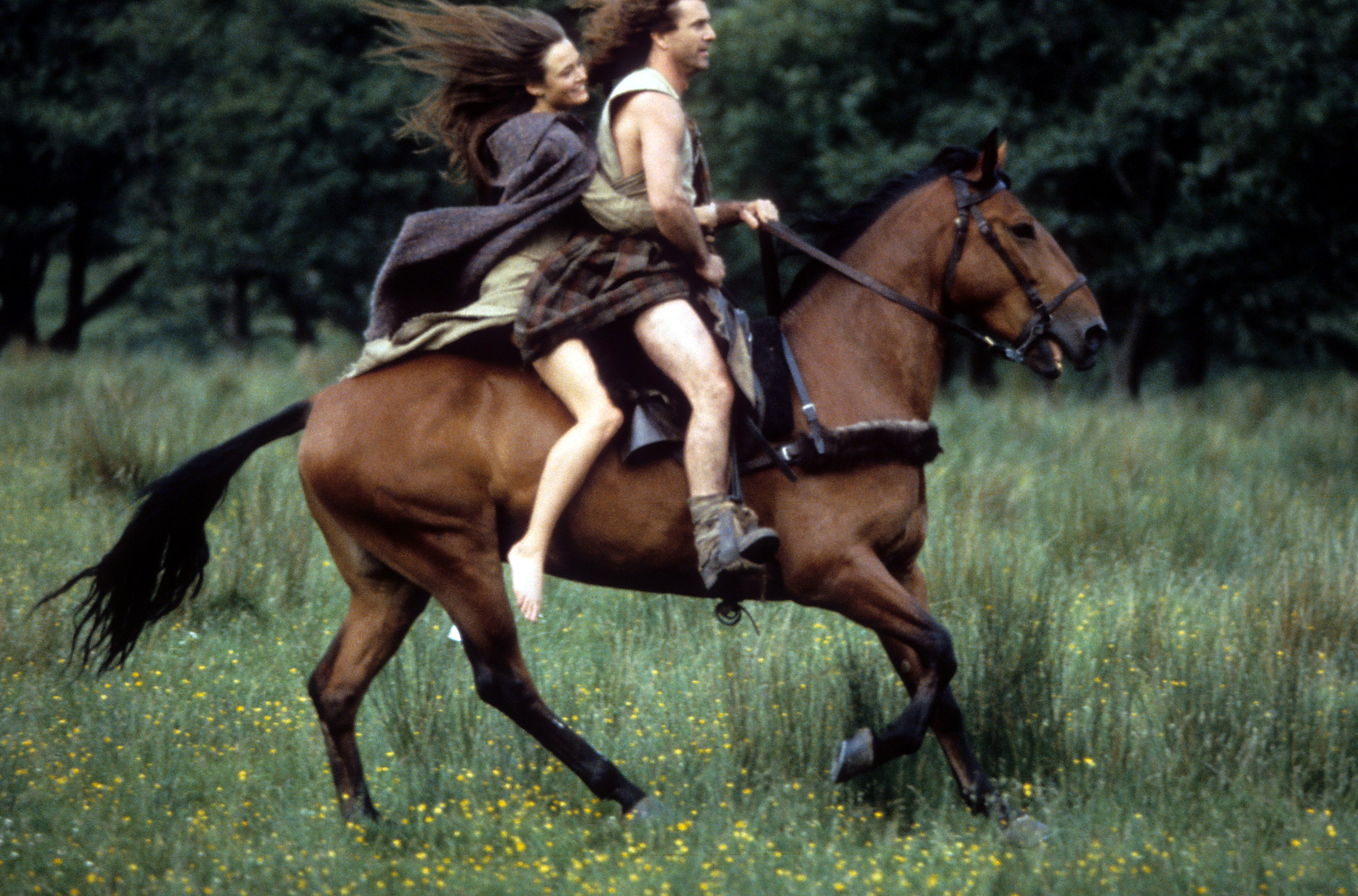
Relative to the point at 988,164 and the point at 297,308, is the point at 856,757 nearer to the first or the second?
the point at 988,164

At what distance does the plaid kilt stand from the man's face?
631 mm

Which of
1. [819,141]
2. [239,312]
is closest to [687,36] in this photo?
[819,141]

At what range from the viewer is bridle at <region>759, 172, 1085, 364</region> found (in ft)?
15.1

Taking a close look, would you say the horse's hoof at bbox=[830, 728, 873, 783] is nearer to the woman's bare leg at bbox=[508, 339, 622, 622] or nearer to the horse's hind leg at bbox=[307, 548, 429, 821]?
the woman's bare leg at bbox=[508, 339, 622, 622]

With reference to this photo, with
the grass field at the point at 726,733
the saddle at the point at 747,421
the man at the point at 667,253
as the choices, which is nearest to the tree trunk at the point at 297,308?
the grass field at the point at 726,733

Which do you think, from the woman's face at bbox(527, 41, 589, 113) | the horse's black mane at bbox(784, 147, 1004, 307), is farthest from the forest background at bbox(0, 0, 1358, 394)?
the horse's black mane at bbox(784, 147, 1004, 307)

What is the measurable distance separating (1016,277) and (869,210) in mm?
594

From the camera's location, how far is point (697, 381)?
4254mm

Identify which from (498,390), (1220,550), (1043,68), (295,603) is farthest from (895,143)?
(498,390)

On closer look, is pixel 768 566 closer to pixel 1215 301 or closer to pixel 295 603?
pixel 295 603

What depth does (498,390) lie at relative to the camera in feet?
14.7

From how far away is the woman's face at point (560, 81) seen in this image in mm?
4613

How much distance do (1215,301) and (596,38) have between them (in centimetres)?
1640

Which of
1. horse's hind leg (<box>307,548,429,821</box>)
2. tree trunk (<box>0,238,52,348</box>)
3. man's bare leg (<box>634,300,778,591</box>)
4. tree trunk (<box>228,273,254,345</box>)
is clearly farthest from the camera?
tree trunk (<box>228,273,254,345</box>)
